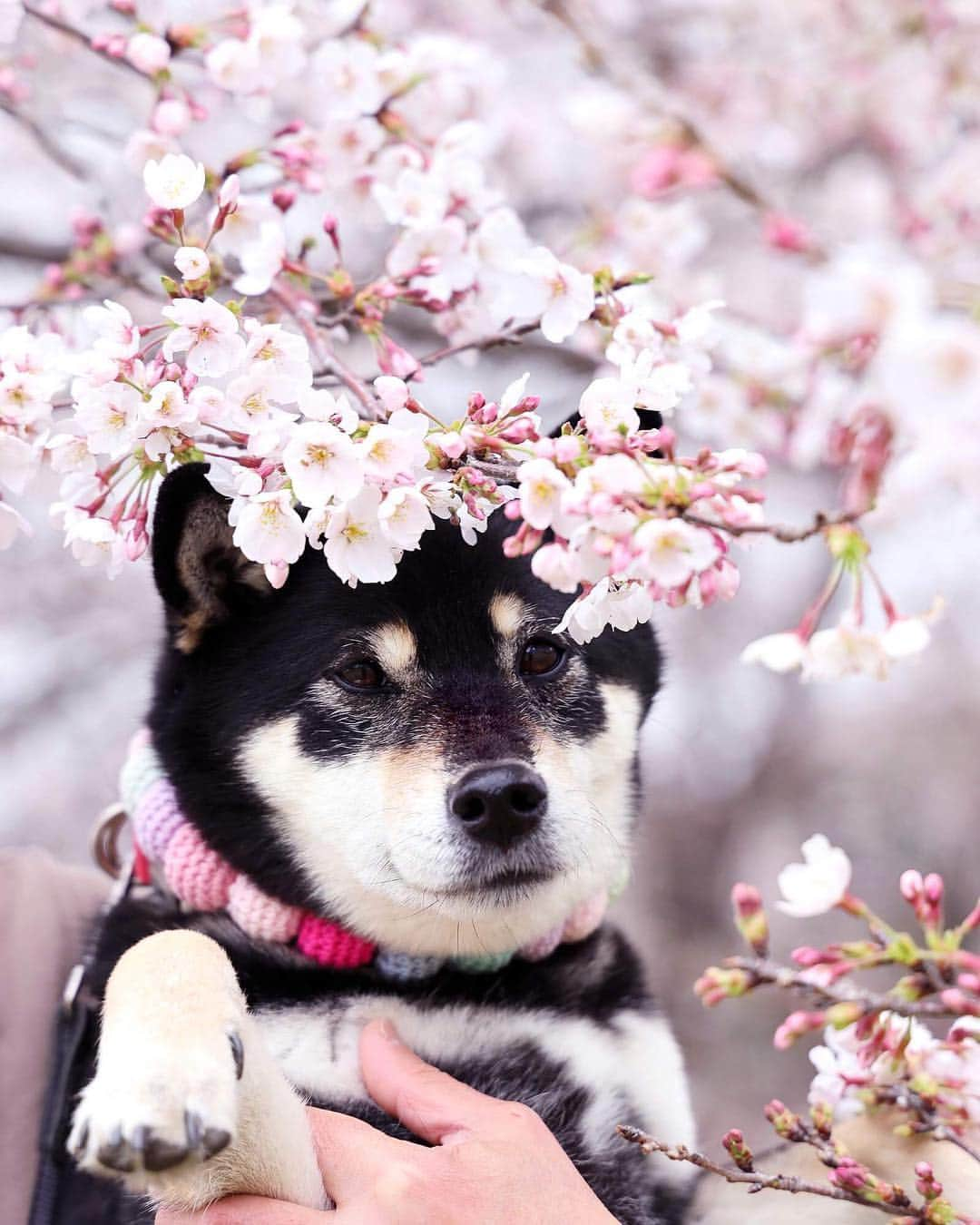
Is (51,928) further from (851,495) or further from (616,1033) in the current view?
(851,495)

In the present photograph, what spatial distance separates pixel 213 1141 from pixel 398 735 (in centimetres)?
92

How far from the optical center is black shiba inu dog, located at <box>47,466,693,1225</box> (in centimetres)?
224

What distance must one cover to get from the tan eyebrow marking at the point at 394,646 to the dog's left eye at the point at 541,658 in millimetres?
243

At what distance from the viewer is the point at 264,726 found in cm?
246

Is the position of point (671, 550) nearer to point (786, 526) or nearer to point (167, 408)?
point (786, 526)

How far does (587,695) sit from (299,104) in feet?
7.47

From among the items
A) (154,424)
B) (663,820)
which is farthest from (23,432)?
(663,820)

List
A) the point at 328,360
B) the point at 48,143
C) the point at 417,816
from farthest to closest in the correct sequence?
the point at 48,143 < the point at 417,816 < the point at 328,360

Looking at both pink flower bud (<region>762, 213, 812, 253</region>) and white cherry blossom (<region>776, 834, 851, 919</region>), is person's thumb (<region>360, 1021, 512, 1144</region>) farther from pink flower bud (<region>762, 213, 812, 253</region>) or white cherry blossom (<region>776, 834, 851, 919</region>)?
pink flower bud (<region>762, 213, 812, 253</region>)

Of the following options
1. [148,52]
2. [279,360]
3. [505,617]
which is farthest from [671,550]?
[148,52]

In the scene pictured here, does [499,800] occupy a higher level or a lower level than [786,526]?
lower

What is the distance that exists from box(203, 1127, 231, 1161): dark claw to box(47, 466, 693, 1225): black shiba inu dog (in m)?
0.43

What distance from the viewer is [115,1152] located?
1.57 meters

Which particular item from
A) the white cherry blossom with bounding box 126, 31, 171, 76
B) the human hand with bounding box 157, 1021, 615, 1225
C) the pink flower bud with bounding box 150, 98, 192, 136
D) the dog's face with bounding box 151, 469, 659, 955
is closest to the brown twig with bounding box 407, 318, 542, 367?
the dog's face with bounding box 151, 469, 659, 955
